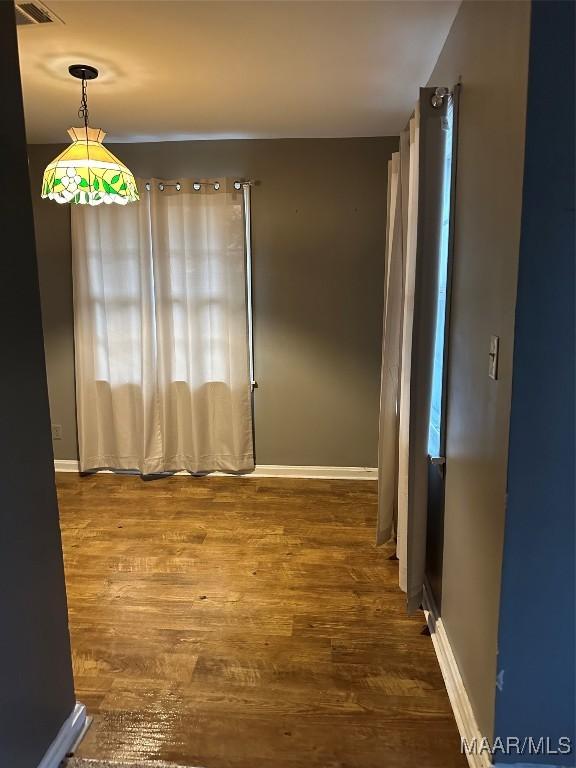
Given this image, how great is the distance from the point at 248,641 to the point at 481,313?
155 centimetres

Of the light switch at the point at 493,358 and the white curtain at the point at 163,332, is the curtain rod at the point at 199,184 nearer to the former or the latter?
the white curtain at the point at 163,332

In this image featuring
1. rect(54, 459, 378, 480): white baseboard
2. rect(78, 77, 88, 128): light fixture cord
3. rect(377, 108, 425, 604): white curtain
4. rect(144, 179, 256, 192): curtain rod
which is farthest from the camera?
rect(54, 459, 378, 480): white baseboard

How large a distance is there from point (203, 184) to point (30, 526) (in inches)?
110

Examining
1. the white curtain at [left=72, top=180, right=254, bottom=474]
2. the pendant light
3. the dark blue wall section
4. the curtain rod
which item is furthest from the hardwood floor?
the curtain rod

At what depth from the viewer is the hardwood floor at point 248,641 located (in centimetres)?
176

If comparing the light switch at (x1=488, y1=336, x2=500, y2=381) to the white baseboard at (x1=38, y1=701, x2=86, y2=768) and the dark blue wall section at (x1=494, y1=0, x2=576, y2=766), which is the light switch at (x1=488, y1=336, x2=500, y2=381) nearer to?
the dark blue wall section at (x1=494, y1=0, x2=576, y2=766)

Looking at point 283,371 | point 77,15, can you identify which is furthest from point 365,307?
point 77,15

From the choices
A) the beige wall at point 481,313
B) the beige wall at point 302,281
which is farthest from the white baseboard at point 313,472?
the beige wall at point 481,313

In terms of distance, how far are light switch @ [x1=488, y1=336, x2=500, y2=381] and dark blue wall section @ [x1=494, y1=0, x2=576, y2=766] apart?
125mm

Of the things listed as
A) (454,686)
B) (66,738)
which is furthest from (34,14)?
(454,686)

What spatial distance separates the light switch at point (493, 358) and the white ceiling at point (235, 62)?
3.97ft

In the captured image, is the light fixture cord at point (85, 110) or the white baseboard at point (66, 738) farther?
the light fixture cord at point (85, 110)

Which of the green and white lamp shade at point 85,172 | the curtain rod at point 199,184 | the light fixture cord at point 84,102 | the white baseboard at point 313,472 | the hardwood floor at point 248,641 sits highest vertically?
the light fixture cord at point 84,102

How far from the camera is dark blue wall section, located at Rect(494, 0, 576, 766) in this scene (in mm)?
1244
